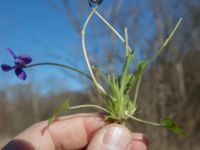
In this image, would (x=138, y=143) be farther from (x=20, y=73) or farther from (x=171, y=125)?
(x=20, y=73)

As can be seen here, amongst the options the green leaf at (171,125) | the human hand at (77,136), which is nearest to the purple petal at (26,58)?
the human hand at (77,136)

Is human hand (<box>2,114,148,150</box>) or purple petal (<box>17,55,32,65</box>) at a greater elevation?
purple petal (<box>17,55,32,65</box>)

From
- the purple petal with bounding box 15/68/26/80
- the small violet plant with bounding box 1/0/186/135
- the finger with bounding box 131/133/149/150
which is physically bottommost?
the finger with bounding box 131/133/149/150

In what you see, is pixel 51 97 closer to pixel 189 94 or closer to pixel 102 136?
pixel 189 94

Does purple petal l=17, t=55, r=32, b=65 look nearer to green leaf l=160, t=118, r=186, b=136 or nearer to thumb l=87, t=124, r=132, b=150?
thumb l=87, t=124, r=132, b=150

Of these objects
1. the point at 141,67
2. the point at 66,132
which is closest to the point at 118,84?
the point at 141,67

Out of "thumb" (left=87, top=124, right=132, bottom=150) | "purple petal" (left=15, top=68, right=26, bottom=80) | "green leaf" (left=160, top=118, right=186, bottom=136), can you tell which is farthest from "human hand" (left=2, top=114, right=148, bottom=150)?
"purple petal" (left=15, top=68, right=26, bottom=80)

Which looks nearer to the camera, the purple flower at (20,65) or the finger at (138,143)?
the purple flower at (20,65)

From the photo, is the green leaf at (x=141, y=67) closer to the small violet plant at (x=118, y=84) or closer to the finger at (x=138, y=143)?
the small violet plant at (x=118, y=84)

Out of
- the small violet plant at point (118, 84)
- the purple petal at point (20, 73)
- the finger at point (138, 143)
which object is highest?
the purple petal at point (20, 73)
